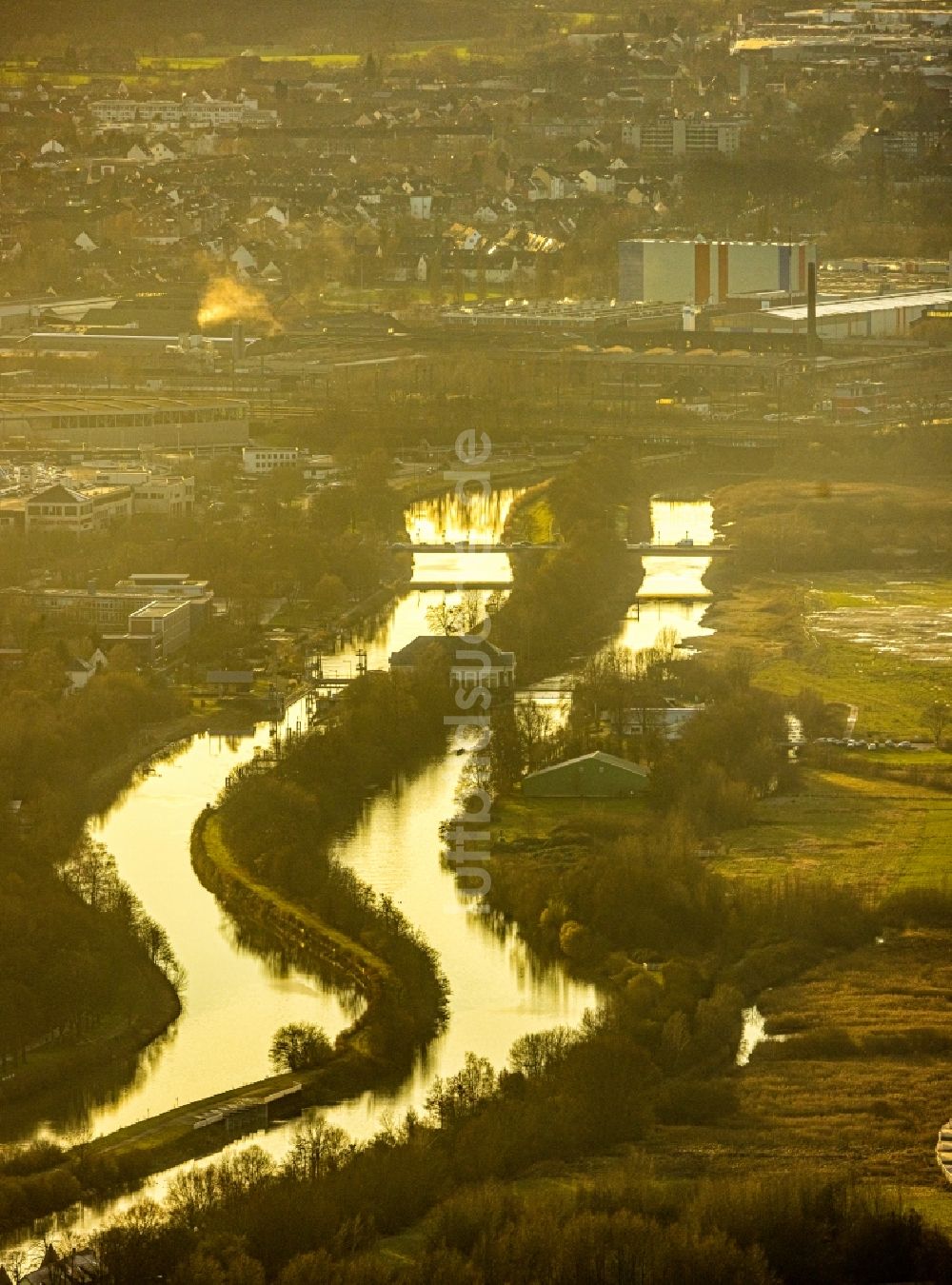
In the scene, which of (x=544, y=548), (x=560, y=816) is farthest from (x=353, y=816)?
(x=544, y=548)

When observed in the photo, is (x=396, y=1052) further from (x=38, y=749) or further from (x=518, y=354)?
(x=518, y=354)

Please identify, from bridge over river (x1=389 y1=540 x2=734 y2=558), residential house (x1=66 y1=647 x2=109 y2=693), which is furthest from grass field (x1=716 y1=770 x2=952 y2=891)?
bridge over river (x1=389 y1=540 x2=734 y2=558)

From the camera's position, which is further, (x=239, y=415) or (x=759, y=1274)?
(x=239, y=415)

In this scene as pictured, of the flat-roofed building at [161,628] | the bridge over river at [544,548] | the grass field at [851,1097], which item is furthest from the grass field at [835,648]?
the grass field at [851,1097]

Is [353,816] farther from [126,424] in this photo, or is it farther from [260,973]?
[126,424]

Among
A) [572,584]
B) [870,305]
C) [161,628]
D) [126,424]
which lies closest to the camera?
[161,628]

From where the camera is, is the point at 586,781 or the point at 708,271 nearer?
the point at 586,781

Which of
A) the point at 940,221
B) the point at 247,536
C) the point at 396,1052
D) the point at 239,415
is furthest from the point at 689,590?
the point at 940,221

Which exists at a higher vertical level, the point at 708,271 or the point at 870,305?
the point at 708,271

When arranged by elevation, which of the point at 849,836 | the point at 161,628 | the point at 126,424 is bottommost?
the point at 849,836
